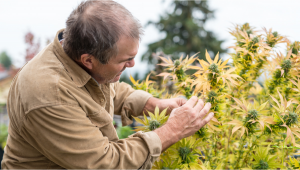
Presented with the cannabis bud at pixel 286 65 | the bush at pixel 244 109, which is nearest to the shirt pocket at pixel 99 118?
the bush at pixel 244 109

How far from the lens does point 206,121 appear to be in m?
1.22

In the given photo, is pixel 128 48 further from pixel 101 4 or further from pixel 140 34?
pixel 101 4

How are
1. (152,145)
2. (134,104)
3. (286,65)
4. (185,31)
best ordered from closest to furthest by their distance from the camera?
1. (152,145)
2. (286,65)
3. (134,104)
4. (185,31)

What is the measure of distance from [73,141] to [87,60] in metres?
0.46

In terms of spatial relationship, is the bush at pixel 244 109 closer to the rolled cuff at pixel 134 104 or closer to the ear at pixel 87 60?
the rolled cuff at pixel 134 104

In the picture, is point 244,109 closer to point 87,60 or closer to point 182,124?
point 182,124

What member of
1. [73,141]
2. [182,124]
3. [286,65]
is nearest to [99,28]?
[73,141]

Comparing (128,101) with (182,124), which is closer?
(182,124)

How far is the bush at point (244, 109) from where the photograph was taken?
124 cm

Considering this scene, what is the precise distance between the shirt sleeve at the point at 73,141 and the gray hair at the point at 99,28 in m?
0.34

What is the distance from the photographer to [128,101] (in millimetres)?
1806

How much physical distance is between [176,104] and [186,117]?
0.43 metres

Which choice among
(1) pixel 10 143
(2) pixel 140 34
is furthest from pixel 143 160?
(1) pixel 10 143

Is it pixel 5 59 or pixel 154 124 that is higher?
pixel 154 124
